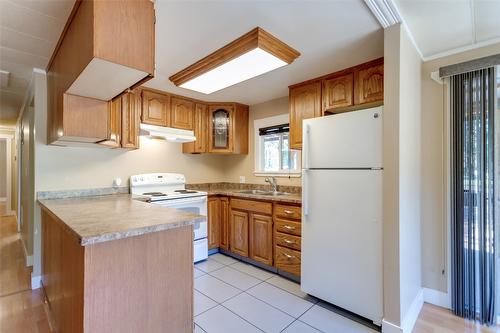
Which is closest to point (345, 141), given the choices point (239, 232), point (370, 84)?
point (370, 84)

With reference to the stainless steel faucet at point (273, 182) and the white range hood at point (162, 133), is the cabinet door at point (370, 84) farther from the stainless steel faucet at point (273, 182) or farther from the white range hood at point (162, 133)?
the white range hood at point (162, 133)

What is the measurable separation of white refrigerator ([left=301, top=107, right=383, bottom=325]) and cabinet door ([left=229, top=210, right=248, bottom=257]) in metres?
1.01

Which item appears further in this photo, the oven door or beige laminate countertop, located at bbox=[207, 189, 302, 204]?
the oven door

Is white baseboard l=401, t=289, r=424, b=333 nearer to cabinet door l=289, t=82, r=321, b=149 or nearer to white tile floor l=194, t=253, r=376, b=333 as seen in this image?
white tile floor l=194, t=253, r=376, b=333

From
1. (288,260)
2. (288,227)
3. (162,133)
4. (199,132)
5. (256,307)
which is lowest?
(256,307)

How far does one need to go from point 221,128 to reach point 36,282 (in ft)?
9.46

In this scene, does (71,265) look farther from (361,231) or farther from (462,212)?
(462,212)

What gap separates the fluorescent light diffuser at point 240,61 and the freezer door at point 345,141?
2.15ft

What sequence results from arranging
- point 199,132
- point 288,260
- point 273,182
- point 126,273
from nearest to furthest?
point 126,273, point 288,260, point 273,182, point 199,132

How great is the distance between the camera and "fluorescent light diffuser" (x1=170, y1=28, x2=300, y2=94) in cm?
187

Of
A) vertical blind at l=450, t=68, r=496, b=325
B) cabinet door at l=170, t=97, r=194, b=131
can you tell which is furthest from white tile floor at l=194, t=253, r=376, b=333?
cabinet door at l=170, t=97, r=194, b=131

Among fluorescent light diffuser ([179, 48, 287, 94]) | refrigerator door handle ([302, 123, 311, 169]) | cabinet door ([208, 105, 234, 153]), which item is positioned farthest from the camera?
cabinet door ([208, 105, 234, 153])

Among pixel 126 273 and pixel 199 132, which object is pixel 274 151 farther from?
pixel 126 273

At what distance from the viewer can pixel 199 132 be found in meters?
3.69
